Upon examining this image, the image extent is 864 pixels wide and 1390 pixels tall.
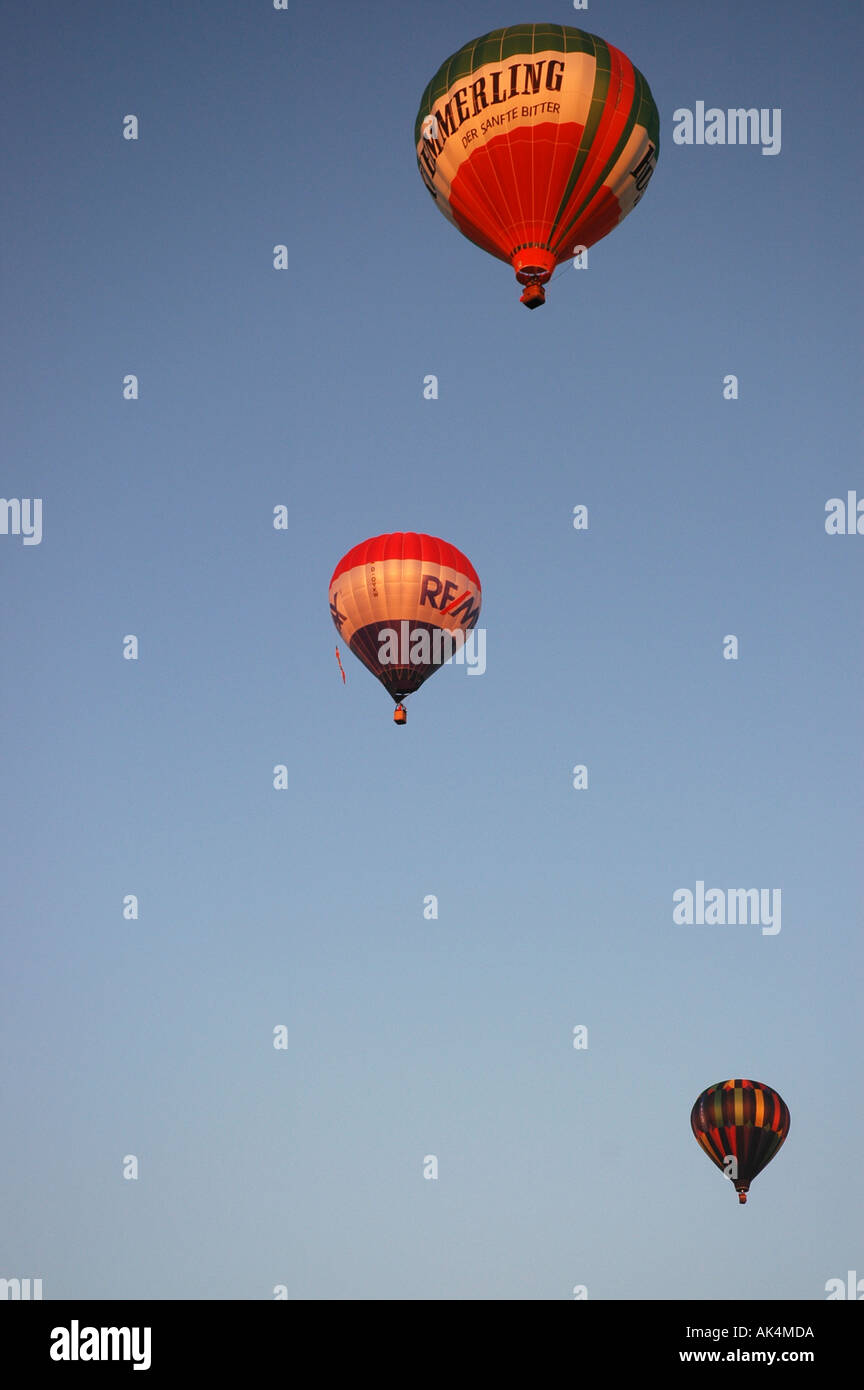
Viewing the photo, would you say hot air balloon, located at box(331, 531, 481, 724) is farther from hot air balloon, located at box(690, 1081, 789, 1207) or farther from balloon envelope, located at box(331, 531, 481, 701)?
hot air balloon, located at box(690, 1081, 789, 1207)

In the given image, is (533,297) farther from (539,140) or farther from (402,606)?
(402,606)

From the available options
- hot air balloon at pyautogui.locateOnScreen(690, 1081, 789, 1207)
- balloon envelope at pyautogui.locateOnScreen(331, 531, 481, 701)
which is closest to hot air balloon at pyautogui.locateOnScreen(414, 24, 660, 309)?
balloon envelope at pyautogui.locateOnScreen(331, 531, 481, 701)

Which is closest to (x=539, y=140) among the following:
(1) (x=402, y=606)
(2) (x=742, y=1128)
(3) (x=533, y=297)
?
(3) (x=533, y=297)

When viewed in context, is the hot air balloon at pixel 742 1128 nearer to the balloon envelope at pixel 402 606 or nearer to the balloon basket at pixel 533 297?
the balloon envelope at pixel 402 606

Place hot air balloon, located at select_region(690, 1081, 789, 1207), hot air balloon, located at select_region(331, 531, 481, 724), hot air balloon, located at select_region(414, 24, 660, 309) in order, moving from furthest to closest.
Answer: hot air balloon, located at select_region(690, 1081, 789, 1207), hot air balloon, located at select_region(331, 531, 481, 724), hot air balloon, located at select_region(414, 24, 660, 309)
